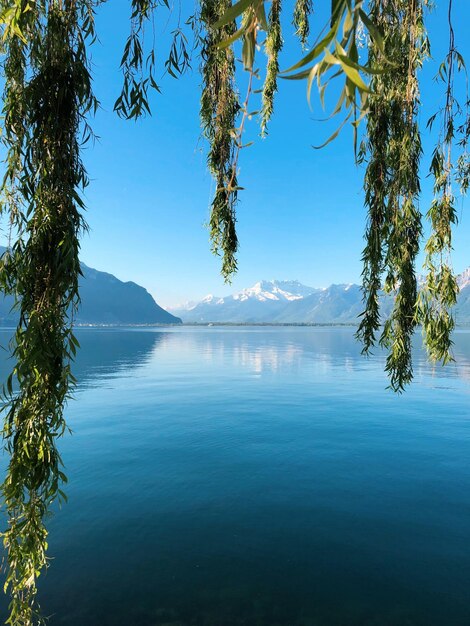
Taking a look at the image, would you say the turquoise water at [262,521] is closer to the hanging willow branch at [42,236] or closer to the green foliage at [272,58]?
the hanging willow branch at [42,236]

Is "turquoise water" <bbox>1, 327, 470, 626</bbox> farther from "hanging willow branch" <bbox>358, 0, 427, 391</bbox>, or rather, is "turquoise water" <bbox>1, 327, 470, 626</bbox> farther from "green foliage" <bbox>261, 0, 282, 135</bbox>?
"green foliage" <bbox>261, 0, 282, 135</bbox>

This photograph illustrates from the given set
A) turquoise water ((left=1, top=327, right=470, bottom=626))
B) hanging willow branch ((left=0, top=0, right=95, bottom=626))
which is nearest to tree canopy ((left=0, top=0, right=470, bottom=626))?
hanging willow branch ((left=0, top=0, right=95, bottom=626))

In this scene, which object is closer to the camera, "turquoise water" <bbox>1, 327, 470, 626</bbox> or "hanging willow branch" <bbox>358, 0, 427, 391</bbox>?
"hanging willow branch" <bbox>358, 0, 427, 391</bbox>

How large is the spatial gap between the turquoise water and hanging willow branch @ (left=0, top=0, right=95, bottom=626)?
5.59 meters

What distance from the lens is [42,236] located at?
3377 mm

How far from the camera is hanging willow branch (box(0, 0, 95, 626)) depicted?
3393 mm

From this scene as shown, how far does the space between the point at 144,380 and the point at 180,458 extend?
20876mm

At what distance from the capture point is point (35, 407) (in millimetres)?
3449

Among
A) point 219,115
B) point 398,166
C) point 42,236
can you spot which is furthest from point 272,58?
point 42,236

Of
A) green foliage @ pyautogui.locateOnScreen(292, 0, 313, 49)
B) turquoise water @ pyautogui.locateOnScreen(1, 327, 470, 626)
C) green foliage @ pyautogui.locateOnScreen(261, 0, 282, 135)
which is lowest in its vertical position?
turquoise water @ pyautogui.locateOnScreen(1, 327, 470, 626)

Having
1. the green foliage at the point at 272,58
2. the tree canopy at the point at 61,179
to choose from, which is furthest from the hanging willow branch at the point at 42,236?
the green foliage at the point at 272,58

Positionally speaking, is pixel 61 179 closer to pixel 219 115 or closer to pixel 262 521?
pixel 219 115

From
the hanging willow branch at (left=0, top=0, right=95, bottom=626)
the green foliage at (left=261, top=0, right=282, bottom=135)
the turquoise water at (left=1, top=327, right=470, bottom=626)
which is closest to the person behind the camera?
the hanging willow branch at (left=0, top=0, right=95, bottom=626)

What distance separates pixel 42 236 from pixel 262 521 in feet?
32.3
